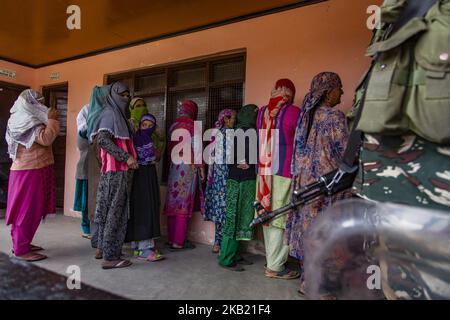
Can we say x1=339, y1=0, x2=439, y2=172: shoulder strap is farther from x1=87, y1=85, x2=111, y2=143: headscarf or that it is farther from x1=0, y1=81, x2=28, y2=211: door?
x1=0, y1=81, x2=28, y2=211: door

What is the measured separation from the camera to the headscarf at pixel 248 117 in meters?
2.98

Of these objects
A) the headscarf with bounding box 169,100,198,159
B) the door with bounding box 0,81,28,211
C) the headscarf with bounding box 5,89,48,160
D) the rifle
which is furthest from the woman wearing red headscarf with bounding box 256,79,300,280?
the door with bounding box 0,81,28,211

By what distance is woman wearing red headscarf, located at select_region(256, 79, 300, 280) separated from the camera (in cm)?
268

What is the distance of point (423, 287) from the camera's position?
34.5 inches

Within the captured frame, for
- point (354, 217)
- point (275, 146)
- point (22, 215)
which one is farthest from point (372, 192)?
point (22, 215)

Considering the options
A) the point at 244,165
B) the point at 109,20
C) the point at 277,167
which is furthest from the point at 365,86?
the point at 109,20

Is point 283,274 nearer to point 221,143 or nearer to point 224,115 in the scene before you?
point 221,143

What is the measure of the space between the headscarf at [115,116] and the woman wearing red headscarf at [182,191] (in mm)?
803

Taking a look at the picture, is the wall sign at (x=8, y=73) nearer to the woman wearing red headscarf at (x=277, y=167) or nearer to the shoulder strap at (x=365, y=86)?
the woman wearing red headscarf at (x=277, y=167)

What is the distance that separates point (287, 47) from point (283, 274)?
225 cm

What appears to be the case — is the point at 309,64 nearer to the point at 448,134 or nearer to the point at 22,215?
the point at 448,134

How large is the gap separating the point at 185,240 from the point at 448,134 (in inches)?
134

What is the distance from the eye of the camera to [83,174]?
395 centimetres

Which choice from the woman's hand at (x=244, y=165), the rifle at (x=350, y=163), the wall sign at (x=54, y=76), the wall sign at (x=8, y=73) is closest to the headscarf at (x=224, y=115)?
the woman's hand at (x=244, y=165)
